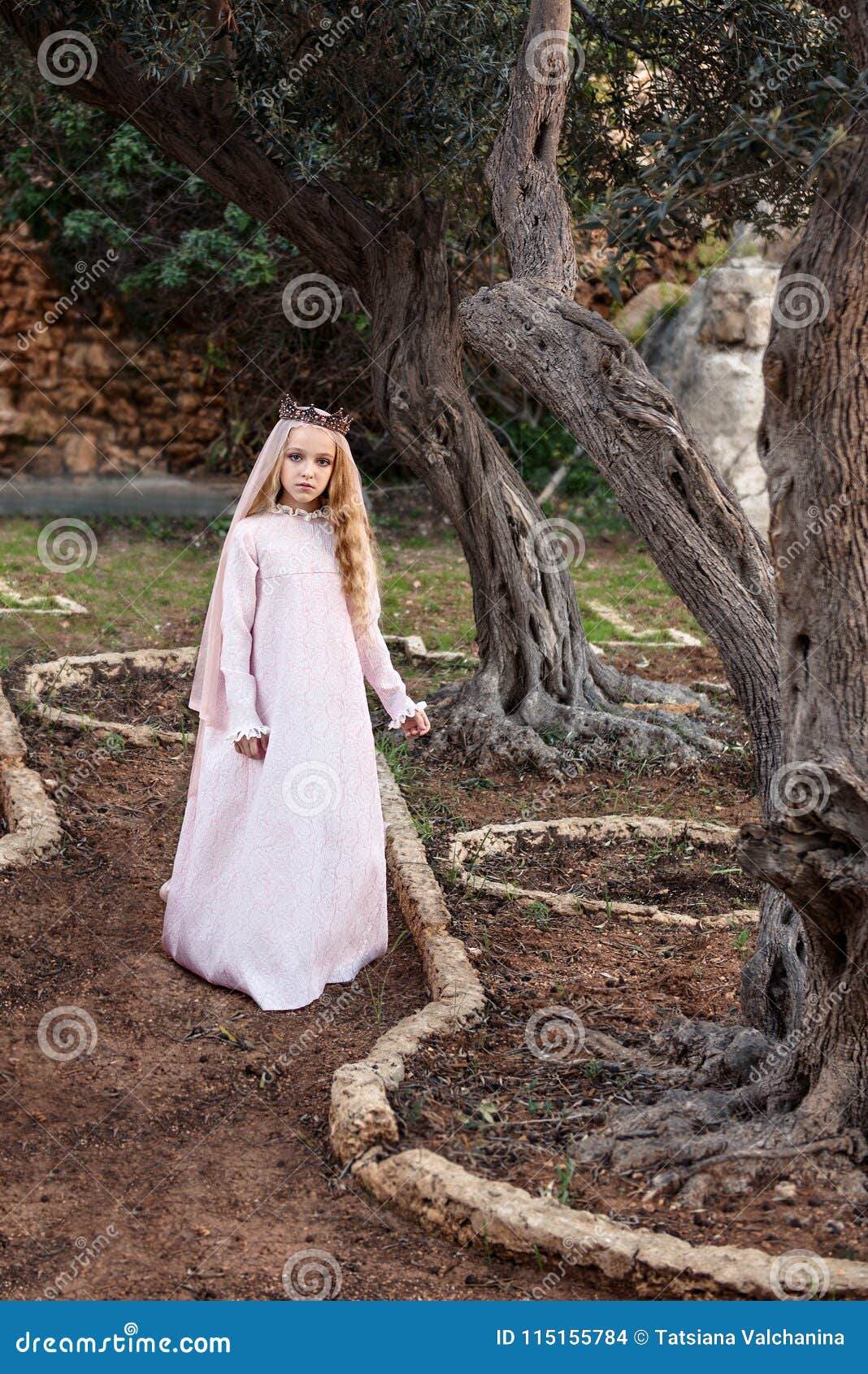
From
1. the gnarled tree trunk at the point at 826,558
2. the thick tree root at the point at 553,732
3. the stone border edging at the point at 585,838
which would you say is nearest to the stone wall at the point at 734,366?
the thick tree root at the point at 553,732

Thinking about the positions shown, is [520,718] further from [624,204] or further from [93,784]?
[624,204]

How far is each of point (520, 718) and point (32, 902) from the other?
2553 millimetres

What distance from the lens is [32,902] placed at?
446 centimetres

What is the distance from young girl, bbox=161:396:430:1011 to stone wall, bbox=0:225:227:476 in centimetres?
811

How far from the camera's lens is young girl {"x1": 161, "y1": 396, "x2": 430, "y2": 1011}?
12.9ft

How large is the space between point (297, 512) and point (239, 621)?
377 millimetres

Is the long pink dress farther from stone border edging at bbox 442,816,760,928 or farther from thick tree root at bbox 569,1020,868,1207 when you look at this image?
thick tree root at bbox 569,1020,868,1207

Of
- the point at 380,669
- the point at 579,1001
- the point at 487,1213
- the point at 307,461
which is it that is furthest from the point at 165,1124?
the point at 307,461

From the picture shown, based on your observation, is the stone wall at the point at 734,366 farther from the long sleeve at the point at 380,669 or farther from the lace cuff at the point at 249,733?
the lace cuff at the point at 249,733

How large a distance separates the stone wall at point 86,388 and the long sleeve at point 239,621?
26.8 ft

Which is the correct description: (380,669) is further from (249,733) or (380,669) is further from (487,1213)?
(487,1213)

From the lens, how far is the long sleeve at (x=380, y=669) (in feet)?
13.6

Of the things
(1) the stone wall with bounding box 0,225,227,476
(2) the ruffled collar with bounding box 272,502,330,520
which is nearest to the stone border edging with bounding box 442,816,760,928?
(2) the ruffled collar with bounding box 272,502,330,520

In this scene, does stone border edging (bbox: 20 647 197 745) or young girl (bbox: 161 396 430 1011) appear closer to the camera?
young girl (bbox: 161 396 430 1011)
